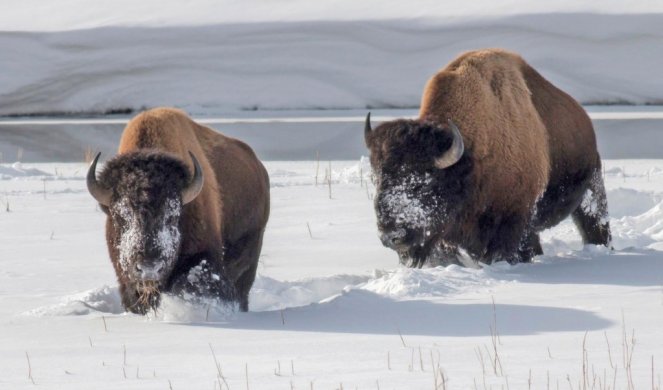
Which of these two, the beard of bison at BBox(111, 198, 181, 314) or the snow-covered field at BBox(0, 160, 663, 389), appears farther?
the beard of bison at BBox(111, 198, 181, 314)

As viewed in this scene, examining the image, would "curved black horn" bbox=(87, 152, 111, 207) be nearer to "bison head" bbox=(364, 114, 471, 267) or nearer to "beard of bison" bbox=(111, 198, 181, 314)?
"beard of bison" bbox=(111, 198, 181, 314)

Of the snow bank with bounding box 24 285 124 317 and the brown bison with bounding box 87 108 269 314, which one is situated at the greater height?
the brown bison with bounding box 87 108 269 314

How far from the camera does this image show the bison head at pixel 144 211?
511 centimetres

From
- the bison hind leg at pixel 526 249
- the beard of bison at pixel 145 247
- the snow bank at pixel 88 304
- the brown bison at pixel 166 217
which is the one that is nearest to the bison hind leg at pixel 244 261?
the brown bison at pixel 166 217

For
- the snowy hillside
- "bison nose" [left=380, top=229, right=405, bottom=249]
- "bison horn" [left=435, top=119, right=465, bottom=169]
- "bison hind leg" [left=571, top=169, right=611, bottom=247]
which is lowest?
the snowy hillside

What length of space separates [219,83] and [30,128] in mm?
3296

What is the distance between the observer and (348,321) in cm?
496

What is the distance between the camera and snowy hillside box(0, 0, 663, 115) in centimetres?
1950

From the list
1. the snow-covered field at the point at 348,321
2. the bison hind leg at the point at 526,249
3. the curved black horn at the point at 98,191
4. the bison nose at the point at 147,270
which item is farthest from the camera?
the bison hind leg at the point at 526,249

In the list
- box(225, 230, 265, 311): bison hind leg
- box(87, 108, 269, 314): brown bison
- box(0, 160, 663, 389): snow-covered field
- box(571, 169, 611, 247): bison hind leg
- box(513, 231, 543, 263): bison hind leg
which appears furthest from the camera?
box(571, 169, 611, 247): bison hind leg

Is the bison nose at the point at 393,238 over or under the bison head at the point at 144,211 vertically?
under

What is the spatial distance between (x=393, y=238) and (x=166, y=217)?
137 cm

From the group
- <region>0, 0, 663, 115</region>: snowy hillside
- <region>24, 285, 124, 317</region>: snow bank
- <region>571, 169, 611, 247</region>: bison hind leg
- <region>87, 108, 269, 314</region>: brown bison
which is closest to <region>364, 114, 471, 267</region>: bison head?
<region>87, 108, 269, 314</region>: brown bison

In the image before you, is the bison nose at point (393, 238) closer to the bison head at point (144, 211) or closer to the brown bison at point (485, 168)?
the brown bison at point (485, 168)
